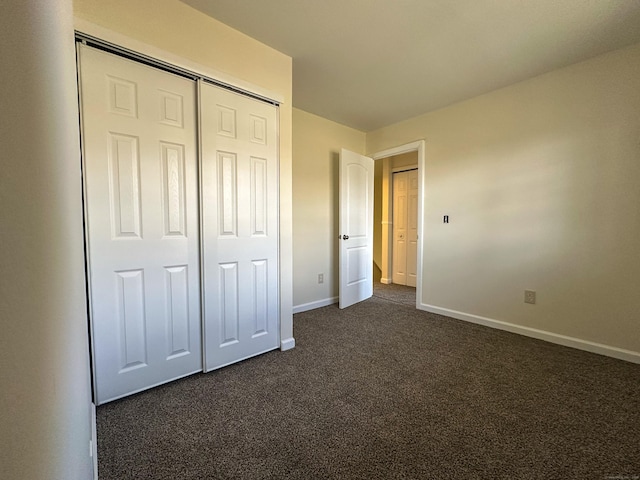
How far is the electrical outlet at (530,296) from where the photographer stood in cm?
255

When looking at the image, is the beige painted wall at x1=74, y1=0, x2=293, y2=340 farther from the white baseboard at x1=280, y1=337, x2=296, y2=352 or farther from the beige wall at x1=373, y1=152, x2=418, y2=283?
the beige wall at x1=373, y1=152, x2=418, y2=283

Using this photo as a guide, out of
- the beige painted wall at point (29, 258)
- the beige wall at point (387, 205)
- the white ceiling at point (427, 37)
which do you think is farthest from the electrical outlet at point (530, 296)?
the beige painted wall at point (29, 258)

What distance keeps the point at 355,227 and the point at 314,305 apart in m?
1.13

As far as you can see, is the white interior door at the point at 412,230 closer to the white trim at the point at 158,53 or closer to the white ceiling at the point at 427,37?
the white ceiling at the point at 427,37

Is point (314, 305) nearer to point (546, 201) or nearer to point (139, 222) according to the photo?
point (139, 222)

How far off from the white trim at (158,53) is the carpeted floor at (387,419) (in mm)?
2022

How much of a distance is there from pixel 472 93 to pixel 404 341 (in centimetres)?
257

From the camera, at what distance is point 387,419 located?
4.82ft

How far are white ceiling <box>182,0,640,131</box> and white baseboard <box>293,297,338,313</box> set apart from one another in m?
2.39

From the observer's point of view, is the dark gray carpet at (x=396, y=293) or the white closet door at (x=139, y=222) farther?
the dark gray carpet at (x=396, y=293)

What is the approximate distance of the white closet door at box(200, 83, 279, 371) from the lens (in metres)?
1.87

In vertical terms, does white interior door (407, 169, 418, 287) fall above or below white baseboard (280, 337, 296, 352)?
above

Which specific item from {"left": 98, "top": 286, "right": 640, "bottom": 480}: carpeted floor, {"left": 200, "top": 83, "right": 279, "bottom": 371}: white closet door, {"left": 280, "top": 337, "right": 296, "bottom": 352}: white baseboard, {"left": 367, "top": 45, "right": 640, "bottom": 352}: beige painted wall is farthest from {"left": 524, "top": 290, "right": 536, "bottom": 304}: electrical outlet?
{"left": 200, "top": 83, "right": 279, "bottom": 371}: white closet door

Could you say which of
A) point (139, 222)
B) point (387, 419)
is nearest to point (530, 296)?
point (387, 419)
